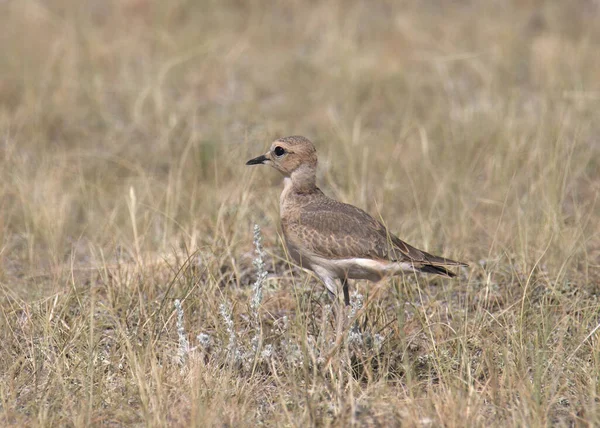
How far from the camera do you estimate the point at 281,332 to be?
4367 mm

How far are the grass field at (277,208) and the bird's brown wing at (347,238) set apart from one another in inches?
7.2

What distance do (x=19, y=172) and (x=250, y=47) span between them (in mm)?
3606

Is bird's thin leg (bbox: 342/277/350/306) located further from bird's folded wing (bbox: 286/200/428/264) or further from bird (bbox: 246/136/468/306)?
bird's folded wing (bbox: 286/200/428/264)

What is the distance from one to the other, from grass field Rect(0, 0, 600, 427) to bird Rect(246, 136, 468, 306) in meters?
0.14

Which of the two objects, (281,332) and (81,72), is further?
(81,72)

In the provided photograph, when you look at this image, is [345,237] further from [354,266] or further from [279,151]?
[279,151]

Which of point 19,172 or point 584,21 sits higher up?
point 584,21

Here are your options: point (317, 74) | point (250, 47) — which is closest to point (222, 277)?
point (317, 74)

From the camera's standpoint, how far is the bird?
4289mm

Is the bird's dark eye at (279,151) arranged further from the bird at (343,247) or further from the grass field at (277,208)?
the grass field at (277,208)

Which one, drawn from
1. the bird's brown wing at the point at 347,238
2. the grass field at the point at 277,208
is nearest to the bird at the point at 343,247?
the bird's brown wing at the point at 347,238

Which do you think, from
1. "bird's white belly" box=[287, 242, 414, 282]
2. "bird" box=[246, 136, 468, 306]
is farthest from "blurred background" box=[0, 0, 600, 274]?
"bird's white belly" box=[287, 242, 414, 282]

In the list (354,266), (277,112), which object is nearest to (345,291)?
(354,266)

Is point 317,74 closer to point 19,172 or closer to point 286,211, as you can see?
point 19,172
